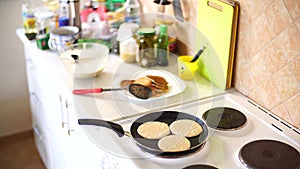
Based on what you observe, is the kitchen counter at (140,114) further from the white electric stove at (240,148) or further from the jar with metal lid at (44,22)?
the jar with metal lid at (44,22)

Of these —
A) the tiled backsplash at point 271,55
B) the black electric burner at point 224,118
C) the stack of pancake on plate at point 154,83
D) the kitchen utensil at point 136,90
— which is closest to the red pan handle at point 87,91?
the kitchen utensil at point 136,90

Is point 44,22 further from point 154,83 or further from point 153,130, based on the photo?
point 153,130

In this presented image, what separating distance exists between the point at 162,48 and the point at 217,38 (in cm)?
31

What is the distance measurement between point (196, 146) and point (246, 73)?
454 millimetres

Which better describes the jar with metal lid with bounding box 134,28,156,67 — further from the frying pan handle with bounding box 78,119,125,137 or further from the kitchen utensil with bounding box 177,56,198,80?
Result: the frying pan handle with bounding box 78,119,125,137

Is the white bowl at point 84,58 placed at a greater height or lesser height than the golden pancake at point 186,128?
greater

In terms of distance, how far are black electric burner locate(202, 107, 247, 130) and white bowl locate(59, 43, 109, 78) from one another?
0.55m

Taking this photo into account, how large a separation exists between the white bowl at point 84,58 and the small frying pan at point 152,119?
402 mm

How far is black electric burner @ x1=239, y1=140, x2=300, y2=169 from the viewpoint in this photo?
135 cm

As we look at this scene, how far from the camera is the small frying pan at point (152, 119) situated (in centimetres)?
143

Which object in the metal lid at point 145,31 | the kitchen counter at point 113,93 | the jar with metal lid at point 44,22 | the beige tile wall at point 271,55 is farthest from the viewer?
Answer: the jar with metal lid at point 44,22

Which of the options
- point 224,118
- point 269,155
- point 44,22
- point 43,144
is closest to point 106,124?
point 224,118

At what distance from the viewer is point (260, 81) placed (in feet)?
5.45

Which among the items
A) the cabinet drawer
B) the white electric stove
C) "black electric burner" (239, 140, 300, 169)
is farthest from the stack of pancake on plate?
the cabinet drawer
